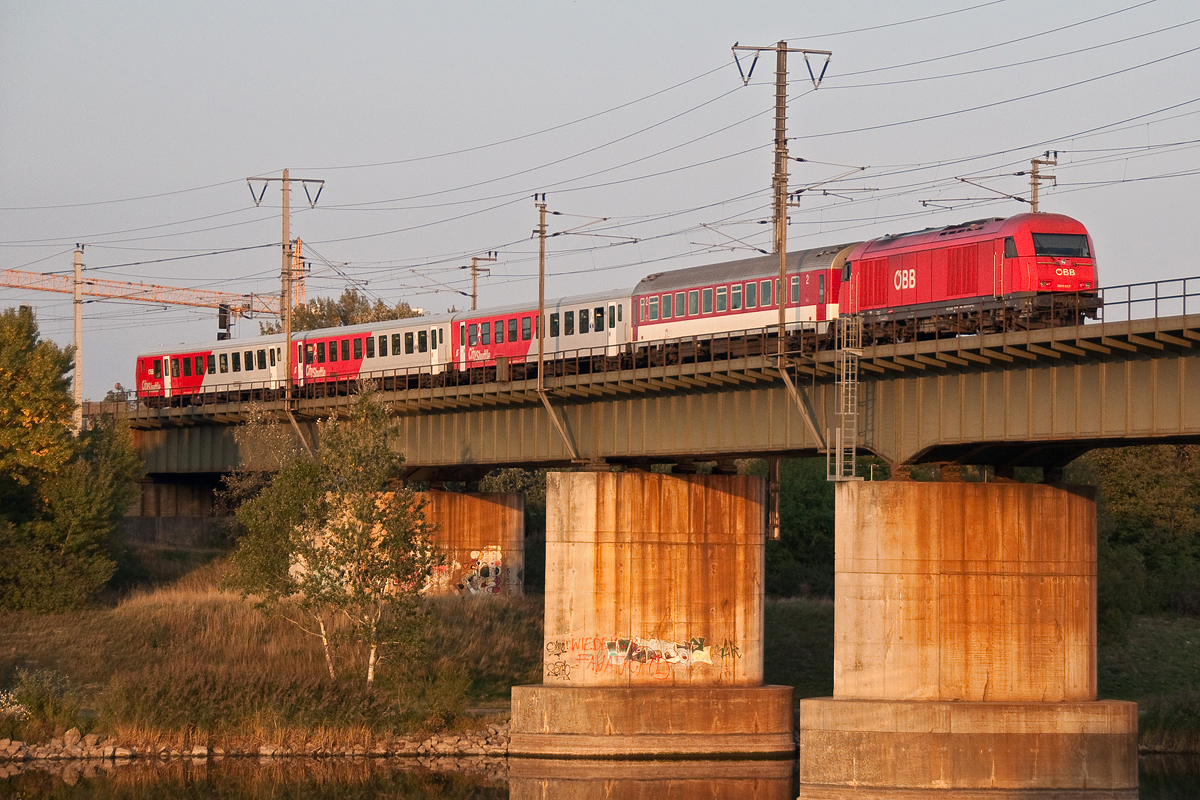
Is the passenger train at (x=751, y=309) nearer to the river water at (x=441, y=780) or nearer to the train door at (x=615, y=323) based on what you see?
the train door at (x=615, y=323)


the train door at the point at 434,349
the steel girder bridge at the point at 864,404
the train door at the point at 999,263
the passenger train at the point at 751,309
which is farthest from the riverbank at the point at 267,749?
the train door at the point at 434,349

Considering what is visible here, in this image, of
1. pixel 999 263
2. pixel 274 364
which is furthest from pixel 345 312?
pixel 999 263

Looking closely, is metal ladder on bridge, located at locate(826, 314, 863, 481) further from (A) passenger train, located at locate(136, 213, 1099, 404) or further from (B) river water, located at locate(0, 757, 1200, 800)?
(B) river water, located at locate(0, 757, 1200, 800)

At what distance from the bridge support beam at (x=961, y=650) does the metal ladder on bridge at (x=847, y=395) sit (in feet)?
4.19

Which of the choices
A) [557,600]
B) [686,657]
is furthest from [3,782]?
[686,657]

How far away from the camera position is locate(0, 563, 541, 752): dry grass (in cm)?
4516

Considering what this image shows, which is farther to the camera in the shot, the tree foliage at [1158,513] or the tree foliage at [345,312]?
the tree foliage at [345,312]

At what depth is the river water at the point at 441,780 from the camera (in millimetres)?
39781

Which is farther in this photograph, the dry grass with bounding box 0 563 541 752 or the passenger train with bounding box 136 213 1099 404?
the dry grass with bounding box 0 563 541 752

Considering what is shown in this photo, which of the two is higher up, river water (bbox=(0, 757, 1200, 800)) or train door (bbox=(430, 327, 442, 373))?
train door (bbox=(430, 327, 442, 373))

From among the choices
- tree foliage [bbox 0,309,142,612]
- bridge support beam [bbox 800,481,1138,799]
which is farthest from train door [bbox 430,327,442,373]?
bridge support beam [bbox 800,481,1138,799]

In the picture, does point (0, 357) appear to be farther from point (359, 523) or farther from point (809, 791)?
point (809, 791)

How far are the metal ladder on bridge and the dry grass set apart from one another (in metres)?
16.0

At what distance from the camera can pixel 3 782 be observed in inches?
1599
